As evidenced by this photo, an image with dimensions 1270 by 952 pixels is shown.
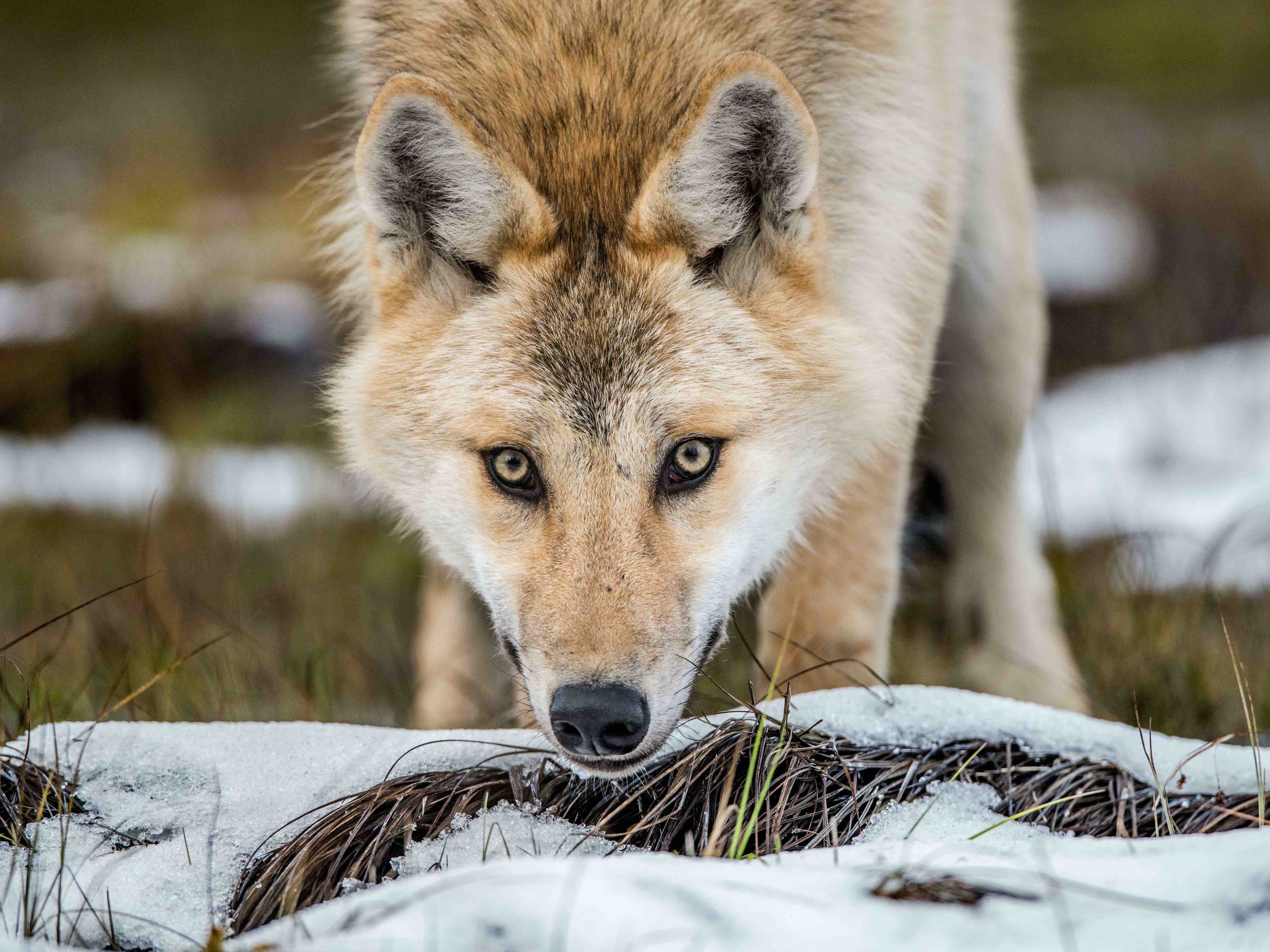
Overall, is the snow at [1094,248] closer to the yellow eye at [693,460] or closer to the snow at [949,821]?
the yellow eye at [693,460]

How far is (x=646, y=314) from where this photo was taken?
2.58m

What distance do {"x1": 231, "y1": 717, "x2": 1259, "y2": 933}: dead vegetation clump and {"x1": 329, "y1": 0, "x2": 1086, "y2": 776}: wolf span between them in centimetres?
11

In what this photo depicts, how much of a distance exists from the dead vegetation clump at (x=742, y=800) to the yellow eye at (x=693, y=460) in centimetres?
57

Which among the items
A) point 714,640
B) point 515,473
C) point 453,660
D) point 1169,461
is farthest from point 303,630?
point 1169,461

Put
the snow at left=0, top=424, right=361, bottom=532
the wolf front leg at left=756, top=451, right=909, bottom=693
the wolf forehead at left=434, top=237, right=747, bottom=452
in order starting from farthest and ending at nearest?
the snow at left=0, top=424, right=361, bottom=532 < the wolf front leg at left=756, top=451, right=909, bottom=693 < the wolf forehead at left=434, top=237, right=747, bottom=452

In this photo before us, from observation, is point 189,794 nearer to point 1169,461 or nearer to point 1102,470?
point 1102,470

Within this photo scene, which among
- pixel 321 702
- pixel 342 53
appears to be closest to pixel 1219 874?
pixel 321 702

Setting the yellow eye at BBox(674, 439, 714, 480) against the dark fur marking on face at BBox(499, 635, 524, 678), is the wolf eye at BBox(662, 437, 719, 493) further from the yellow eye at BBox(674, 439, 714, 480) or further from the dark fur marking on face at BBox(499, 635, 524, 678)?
the dark fur marking on face at BBox(499, 635, 524, 678)

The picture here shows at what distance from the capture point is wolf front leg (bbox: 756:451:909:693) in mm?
3002

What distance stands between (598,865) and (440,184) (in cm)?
166

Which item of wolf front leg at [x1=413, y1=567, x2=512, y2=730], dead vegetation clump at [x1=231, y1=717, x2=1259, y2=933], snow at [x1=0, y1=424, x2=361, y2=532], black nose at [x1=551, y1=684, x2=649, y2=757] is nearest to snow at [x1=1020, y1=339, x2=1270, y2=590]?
wolf front leg at [x1=413, y1=567, x2=512, y2=730]

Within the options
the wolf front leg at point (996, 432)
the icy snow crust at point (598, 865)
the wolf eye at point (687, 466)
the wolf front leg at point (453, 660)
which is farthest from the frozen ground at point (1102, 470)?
the icy snow crust at point (598, 865)

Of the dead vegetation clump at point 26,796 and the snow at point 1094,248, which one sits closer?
the dead vegetation clump at point 26,796

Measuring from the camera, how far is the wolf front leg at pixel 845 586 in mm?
3002
